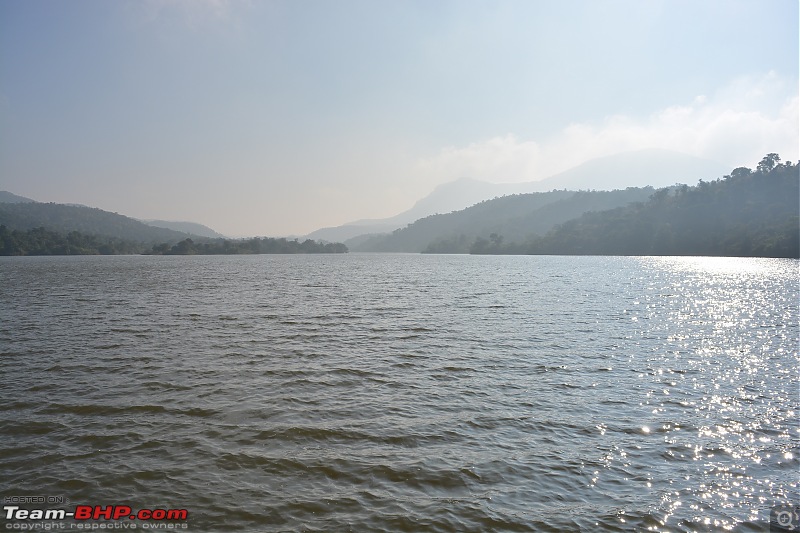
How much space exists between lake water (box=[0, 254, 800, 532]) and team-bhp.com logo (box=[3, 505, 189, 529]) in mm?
304

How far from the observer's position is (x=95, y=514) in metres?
9.77

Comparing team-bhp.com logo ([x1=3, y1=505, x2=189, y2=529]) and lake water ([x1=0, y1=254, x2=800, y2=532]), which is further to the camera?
lake water ([x1=0, y1=254, x2=800, y2=532])

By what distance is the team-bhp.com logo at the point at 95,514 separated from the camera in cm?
959

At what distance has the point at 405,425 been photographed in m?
15.0

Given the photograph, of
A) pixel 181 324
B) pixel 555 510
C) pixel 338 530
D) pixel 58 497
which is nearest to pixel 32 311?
pixel 181 324

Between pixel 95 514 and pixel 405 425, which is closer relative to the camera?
pixel 95 514

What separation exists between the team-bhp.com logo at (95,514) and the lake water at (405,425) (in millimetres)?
304

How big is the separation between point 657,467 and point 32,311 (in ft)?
169

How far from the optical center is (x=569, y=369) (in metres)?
22.8

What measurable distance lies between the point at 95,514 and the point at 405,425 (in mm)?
8877

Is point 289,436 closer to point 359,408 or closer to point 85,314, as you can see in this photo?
point 359,408

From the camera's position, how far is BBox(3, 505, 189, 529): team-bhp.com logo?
9.59 metres

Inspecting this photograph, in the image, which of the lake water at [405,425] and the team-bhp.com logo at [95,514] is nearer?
the team-bhp.com logo at [95,514]

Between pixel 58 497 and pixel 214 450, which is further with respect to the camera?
pixel 214 450
